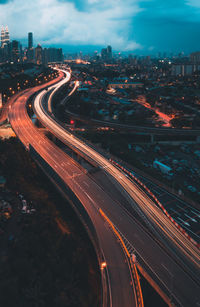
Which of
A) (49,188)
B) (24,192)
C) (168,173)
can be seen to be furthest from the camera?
(168,173)

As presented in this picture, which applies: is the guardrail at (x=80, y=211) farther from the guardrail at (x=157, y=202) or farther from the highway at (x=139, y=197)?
the guardrail at (x=157, y=202)

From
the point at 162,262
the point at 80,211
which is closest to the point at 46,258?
the point at 80,211

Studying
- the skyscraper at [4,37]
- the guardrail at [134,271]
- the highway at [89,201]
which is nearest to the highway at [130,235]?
the highway at [89,201]

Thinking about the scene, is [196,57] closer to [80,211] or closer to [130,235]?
[80,211]

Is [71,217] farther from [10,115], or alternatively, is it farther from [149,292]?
[10,115]

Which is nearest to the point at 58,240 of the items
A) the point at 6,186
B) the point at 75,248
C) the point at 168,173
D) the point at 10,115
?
the point at 75,248

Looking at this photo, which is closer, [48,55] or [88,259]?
[88,259]

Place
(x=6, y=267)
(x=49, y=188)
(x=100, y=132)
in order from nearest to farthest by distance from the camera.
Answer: (x=6, y=267), (x=49, y=188), (x=100, y=132)

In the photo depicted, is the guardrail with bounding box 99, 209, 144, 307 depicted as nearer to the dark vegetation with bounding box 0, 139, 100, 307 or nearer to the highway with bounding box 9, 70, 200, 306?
the highway with bounding box 9, 70, 200, 306

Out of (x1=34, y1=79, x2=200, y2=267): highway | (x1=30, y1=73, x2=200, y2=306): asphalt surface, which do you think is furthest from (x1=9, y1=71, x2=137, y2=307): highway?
(x1=34, y1=79, x2=200, y2=267): highway
